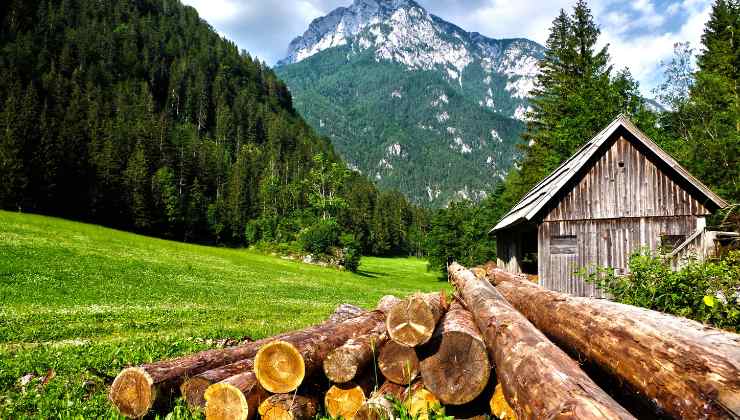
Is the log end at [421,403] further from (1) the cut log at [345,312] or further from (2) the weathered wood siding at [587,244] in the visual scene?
(2) the weathered wood siding at [587,244]

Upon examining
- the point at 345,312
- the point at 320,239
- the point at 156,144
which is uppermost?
the point at 156,144

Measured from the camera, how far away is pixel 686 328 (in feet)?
14.0

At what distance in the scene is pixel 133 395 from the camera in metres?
4.75

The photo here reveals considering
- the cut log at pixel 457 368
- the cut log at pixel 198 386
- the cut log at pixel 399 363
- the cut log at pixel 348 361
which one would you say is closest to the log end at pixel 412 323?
the cut log at pixel 457 368

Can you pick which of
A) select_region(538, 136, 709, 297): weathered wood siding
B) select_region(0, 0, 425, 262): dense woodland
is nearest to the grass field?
select_region(538, 136, 709, 297): weathered wood siding

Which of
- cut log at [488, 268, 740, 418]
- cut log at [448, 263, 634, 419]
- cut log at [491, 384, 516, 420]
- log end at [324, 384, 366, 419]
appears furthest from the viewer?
log end at [324, 384, 366, 419]

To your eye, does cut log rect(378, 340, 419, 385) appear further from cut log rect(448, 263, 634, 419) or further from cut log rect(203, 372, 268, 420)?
cut log rect(203, 372, 268, 420)

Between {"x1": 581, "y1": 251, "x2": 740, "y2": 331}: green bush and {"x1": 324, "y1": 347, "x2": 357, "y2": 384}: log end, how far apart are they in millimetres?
7414

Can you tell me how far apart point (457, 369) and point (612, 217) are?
671 inches

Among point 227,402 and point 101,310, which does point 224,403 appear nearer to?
point 227,402

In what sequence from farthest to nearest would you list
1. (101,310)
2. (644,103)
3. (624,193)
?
(644,103)
(624,193)
(101,310)

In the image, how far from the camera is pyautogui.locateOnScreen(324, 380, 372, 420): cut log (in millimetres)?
4938

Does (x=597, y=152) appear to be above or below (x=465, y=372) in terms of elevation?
above

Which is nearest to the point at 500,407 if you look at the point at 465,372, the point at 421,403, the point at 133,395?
the point at 465,372
